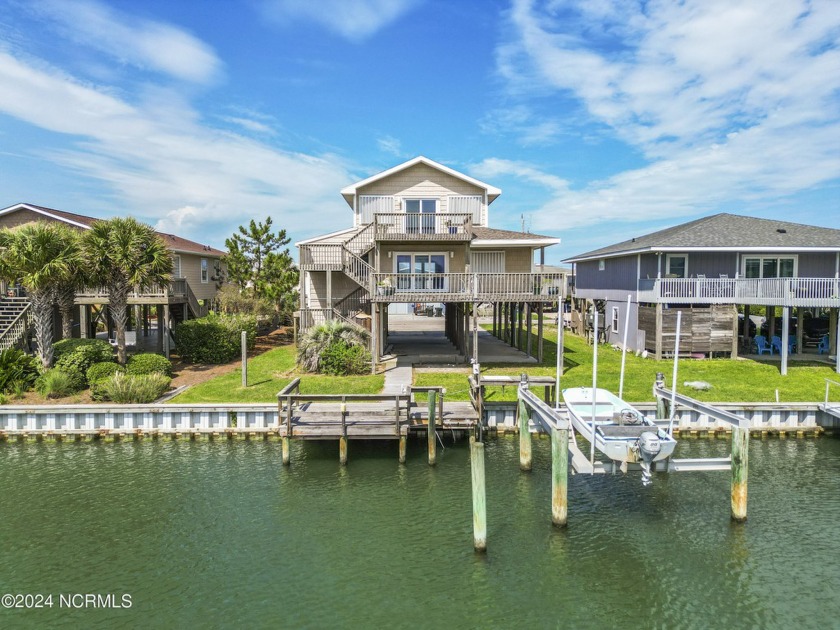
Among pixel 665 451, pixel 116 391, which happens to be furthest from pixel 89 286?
pixel 665 451

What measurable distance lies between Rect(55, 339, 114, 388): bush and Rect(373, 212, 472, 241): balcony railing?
1282 centimetres

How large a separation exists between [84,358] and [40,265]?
13.5ft

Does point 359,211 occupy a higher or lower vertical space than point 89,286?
higher

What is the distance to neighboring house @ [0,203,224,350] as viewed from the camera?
25719 millimetres

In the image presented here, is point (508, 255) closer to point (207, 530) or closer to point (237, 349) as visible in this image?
point (237, 349)

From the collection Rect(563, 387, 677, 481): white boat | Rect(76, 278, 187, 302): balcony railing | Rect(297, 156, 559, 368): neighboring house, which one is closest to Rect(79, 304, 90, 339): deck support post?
Rect(76, 278, 187, 302): balcony railing

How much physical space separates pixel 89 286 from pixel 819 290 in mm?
34309

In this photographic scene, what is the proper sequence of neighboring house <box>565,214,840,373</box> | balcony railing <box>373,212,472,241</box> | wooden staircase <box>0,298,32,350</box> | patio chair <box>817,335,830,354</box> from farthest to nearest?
patio chair <box>817,335,830,354</box>, neighboring house <box>565,214,840,373</box>, balcony railing <box>373,212,472,241</box>, wooden staircase <box>0,298,32,350</box>

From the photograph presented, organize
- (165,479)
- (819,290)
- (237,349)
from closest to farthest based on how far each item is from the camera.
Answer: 1. (165,479)
2. (819,290)
3. (237,349)

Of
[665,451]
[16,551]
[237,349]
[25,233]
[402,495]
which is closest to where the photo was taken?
[16,551]

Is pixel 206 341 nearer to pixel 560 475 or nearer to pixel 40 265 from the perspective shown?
pixel 40 265

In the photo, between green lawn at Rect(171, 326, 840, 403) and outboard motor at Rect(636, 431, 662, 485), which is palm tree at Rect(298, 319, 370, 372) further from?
outboard motor at Rect(636, 431, 662, 485)

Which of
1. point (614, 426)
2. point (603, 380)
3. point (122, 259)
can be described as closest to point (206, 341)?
point (122, 259)

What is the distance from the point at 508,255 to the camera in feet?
91.2
